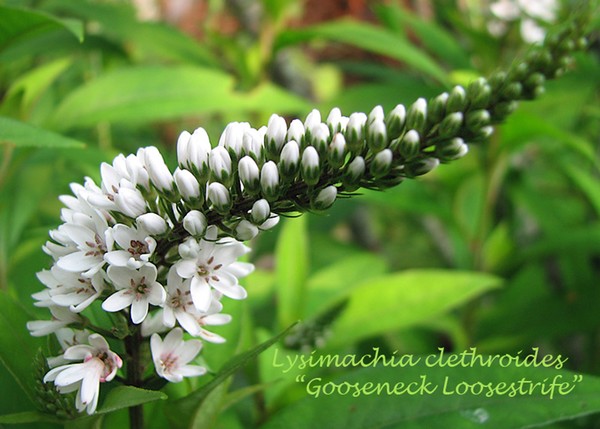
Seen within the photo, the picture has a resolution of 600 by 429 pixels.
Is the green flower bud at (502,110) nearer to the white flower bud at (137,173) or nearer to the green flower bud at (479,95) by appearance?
the green flower bud at (479,95)

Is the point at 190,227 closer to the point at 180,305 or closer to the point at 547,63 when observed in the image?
the point at 180,305

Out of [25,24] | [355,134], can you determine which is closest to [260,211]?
[355,134]

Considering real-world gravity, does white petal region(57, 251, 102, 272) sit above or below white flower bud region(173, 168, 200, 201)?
below

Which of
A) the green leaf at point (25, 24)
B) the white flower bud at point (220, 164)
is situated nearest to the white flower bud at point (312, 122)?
the white flower bud at point (220, 164)

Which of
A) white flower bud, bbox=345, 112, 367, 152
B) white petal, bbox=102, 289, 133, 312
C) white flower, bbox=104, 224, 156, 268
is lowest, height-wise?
white petal, bbox=102, 289, 133, 312

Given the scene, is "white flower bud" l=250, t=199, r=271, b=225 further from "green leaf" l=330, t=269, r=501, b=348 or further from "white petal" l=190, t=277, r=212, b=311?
"green leaf" l=330, t=269, r=501, b=348

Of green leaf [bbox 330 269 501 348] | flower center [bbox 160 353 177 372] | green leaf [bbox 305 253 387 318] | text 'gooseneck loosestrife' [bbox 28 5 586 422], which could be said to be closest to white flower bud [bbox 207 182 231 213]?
text 'gooseneck loosestrife' [bbox 28 5 586 422]

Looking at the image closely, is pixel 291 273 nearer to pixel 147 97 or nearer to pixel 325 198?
pixel 147 97
